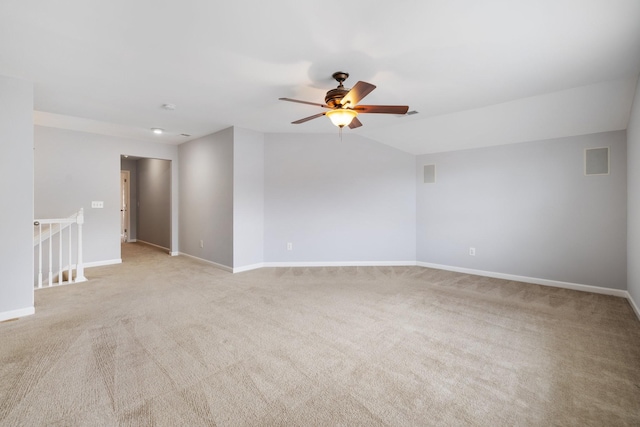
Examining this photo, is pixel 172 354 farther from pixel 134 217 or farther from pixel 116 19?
pixel 134 217

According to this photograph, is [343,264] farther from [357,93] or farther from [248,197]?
[357,93]

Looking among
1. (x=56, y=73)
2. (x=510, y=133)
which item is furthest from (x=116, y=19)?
(x=510, y=133)

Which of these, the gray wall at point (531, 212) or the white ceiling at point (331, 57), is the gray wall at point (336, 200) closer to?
the gray wall at point (531, 212)

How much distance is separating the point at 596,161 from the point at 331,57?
390 cm

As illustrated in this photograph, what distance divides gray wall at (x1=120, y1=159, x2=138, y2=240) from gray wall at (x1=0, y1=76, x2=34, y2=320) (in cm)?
561

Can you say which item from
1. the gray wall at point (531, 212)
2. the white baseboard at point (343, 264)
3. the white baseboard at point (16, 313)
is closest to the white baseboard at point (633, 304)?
the gray wall at point (531, 212)

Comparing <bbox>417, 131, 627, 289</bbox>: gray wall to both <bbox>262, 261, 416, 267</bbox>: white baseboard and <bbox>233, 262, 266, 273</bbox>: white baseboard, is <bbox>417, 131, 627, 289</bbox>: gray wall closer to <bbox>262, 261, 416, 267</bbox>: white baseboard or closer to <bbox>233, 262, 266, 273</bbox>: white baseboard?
<bbox>262, 261, 416, 267</bbox>: white baseboard

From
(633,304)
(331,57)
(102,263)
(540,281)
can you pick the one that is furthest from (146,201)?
(633,304)

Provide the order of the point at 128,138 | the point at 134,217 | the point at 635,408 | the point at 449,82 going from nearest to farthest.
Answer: the point at 635,408
the point at 449,82
the point at 128,138
the point at 134,217

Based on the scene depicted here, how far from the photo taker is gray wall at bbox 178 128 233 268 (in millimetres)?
4902

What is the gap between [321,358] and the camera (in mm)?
2158

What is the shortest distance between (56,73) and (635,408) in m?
5.25

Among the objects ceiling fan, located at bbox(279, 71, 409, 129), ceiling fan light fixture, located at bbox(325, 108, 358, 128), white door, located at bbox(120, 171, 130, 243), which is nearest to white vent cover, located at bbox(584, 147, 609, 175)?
ceiling fan, located at bbox(279, 71, 409, 129)

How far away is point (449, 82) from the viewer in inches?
118
